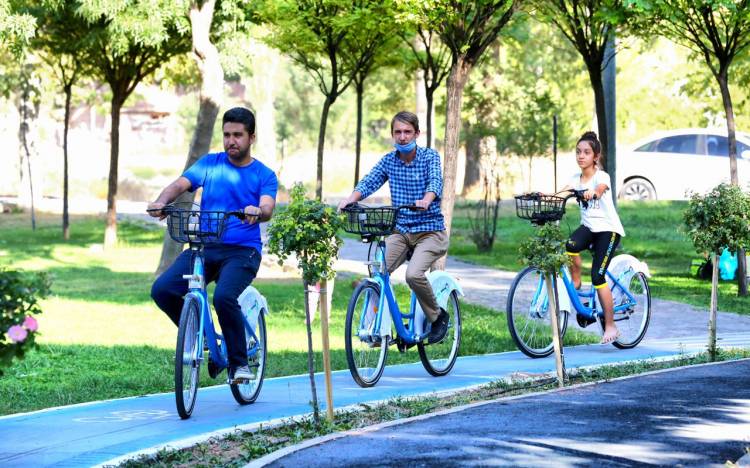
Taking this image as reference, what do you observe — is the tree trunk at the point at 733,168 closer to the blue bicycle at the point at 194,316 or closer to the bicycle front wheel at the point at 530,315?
the bicycle front wheel at the point at 530,315

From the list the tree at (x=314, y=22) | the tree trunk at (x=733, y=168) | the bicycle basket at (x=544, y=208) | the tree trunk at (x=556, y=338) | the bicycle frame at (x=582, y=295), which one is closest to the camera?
the tree trunk at (x=556, y=338)

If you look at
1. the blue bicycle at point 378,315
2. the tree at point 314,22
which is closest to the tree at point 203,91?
the tree at point 314,22

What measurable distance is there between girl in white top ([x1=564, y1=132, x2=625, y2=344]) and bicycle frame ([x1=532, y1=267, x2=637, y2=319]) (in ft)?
0.36

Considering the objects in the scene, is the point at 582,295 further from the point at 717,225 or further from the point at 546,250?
the point at 546,250

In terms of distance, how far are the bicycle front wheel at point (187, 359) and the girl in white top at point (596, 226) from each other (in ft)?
13.1

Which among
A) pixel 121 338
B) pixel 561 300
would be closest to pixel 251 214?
pixel 561 300

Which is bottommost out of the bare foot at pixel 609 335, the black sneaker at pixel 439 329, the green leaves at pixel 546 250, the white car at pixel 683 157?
the bare foot at pixel 609 335

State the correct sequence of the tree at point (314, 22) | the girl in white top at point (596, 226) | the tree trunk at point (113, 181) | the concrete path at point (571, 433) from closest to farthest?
the concrete path at point (571, 433) → the girl in white top at point (596, 226) → the tree at point (314, 22) → the tree trunk at point (113, 181)

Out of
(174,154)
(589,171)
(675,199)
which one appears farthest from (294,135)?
(589,171)

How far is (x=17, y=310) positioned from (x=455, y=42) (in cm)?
987

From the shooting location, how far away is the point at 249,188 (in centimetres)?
823

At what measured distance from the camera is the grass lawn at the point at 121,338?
974 centimetres

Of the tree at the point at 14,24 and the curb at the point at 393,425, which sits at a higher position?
the tree at the point at 14,24

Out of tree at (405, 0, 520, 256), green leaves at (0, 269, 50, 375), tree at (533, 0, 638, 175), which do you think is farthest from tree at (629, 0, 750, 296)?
green leaves at (0, 269, 50, 375)
